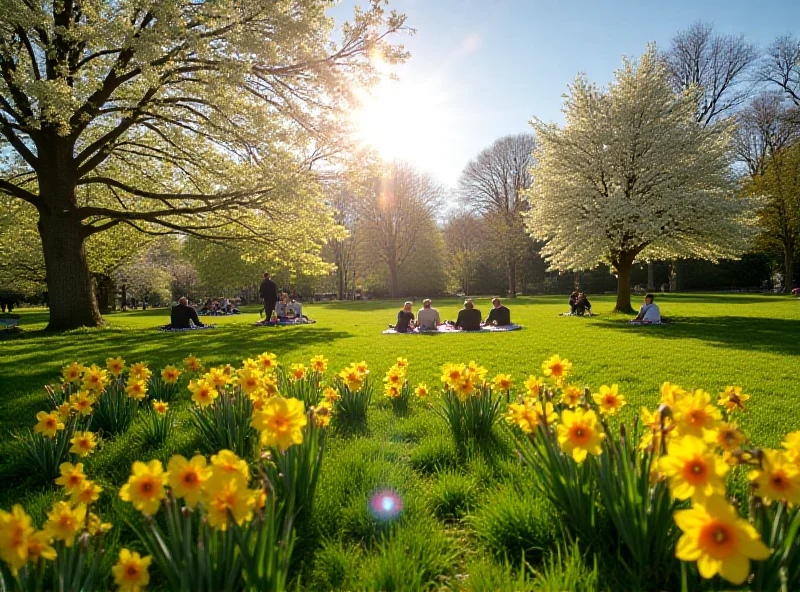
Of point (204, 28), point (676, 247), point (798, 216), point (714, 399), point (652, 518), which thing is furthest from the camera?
point (798, 216)

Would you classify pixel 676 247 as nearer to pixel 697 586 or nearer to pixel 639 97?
pixel 639 97

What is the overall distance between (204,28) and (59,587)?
14546 mm

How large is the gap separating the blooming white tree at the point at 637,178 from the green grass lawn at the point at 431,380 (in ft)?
11.7

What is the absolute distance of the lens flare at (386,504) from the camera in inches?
105

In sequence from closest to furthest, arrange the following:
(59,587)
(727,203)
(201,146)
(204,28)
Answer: (59,587)
(204,28)
(201,146)
(727,203)

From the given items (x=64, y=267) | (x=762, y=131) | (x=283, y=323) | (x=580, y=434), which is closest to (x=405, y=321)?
(x=283, y=323)

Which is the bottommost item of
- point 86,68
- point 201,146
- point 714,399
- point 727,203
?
point 714,399

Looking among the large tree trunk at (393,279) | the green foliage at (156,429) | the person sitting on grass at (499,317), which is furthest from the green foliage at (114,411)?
the large tree trunk at (393,279)

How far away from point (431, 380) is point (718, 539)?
5.54 m

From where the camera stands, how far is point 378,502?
2822 mm

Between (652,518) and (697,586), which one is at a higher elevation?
(652,518)

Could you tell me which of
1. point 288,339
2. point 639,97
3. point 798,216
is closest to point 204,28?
point 288,339

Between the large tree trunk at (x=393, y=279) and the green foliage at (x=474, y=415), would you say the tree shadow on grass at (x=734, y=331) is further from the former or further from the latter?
the large tree trunk at (x=393, y=279)

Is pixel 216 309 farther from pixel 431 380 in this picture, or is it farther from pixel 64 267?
pixel 431 380
